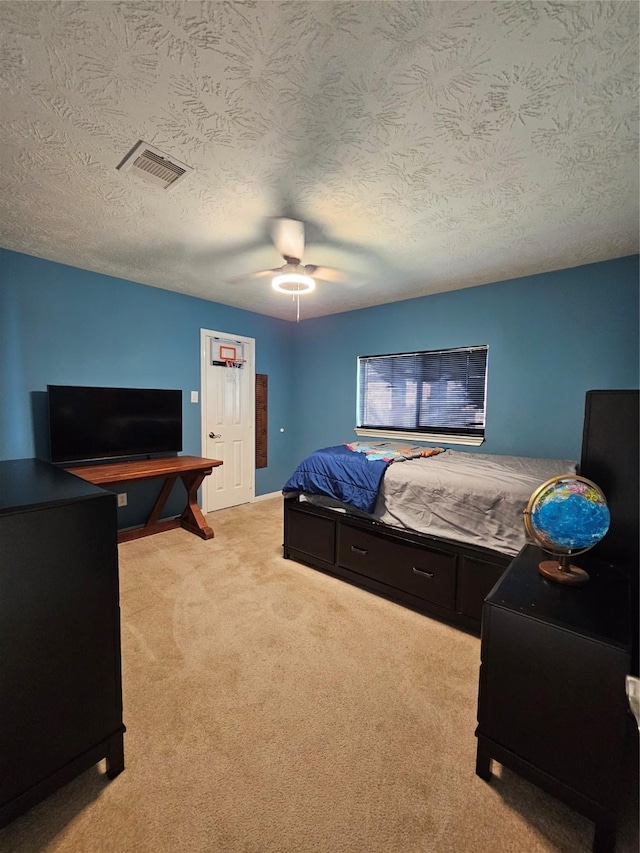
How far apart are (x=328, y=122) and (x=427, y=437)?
3.01m

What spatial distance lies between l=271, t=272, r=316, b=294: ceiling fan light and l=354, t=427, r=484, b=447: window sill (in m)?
2.00

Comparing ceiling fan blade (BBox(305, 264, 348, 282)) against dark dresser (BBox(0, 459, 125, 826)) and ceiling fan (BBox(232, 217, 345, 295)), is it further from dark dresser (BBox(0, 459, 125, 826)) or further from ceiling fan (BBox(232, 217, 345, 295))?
dark dresser (BBox(0, 459, 125, 826))

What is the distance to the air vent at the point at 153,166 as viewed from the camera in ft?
5.19

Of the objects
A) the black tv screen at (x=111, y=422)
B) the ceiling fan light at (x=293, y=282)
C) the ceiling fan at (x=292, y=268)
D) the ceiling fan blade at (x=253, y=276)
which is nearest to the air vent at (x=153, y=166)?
the ceiling fan at (x=292, y=268)

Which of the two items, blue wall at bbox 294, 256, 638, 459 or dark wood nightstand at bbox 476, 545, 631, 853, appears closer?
dark wood nightstand at bbox 476, 545, 631, 853

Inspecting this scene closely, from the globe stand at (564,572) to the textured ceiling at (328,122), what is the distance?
1.71m

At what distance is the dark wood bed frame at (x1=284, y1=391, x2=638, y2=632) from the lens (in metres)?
1.44

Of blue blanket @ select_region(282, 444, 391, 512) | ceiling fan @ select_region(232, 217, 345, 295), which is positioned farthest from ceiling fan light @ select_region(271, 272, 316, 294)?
blue blanket @ select_region(282, 444, 391, 512)

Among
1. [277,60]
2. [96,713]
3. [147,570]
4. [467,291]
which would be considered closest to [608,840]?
[96,713]

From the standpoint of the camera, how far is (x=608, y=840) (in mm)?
1033

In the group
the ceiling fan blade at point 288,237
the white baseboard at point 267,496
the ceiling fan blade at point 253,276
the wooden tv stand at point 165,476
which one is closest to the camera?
the ceiling fan blade at point 288,237

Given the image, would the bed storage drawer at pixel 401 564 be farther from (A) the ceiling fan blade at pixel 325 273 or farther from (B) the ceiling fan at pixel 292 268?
(A) the ceiling fan blade at pixel 325 273

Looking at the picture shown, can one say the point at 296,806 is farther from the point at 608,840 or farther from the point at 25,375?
the point at 25,375

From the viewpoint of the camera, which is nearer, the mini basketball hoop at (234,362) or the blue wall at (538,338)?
the blue wall at (538,338)
